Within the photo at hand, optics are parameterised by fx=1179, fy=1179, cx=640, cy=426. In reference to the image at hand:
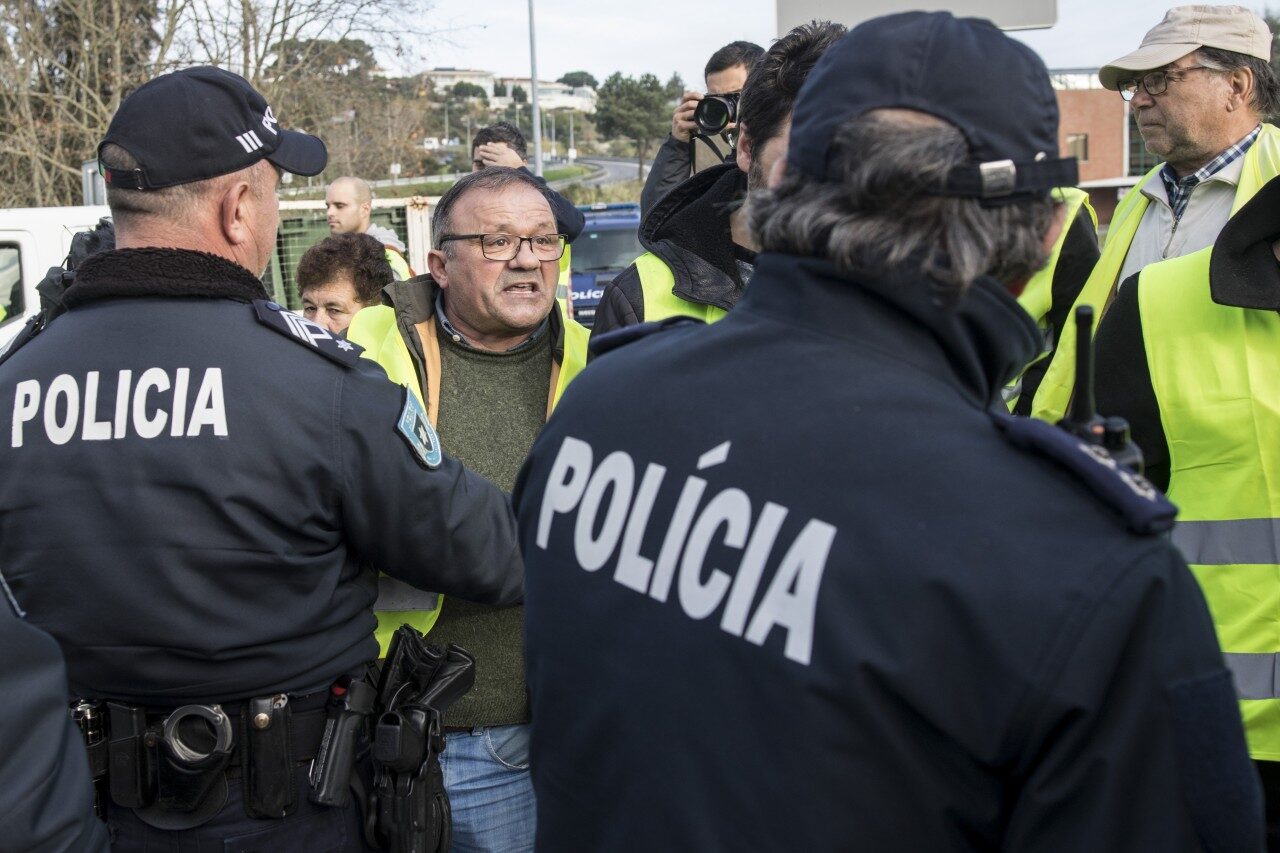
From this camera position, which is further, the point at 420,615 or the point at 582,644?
the point at 420,615

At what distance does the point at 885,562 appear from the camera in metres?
1.09

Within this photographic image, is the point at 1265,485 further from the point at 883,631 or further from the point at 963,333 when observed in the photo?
the point at 883,631

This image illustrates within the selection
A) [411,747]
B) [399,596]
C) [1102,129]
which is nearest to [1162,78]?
[399,596]

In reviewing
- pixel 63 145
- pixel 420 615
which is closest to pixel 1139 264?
pixel 420 615

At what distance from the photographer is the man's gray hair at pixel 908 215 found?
1176 mm

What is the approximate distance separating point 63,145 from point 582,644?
1776cm

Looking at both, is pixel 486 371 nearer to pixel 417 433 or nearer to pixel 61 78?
pixel 417 433

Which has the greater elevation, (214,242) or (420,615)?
(214,242)

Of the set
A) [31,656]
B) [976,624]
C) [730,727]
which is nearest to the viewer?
[976,624]

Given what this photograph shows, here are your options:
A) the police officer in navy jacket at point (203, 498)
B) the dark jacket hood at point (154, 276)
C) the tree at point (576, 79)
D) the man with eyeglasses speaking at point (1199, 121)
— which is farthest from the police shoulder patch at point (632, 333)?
the tree at point (576, 79)

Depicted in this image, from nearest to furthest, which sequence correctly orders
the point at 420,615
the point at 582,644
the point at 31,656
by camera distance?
1. the point at 582,644
2. the point at 31,656
3. the point at 420,615

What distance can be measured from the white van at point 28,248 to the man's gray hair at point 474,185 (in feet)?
18.5

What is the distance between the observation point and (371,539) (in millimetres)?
2139

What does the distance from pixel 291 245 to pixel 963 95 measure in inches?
384
